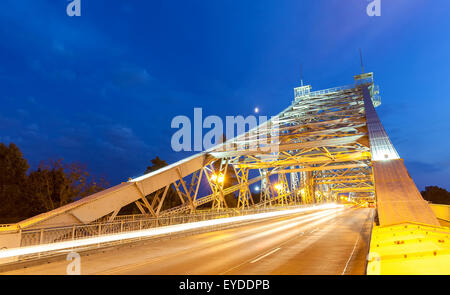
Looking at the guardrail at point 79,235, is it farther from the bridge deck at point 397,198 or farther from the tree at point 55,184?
the tree at point 55,184

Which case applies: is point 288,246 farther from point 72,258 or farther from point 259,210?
point 259,210

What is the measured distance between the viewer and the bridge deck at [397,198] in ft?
30.1

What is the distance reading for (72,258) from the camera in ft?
35.6

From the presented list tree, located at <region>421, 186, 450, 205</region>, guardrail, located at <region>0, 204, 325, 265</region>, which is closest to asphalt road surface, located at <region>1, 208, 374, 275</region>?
guardrail, located at <region>0, 204, 325, 265</region>

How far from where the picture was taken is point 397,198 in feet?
36.5

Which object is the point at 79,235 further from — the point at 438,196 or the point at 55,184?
the point at 438,196

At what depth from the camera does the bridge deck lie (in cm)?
916

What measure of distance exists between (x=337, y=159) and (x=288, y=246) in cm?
1886

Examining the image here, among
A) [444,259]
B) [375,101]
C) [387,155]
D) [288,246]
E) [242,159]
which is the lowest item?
[288,246]

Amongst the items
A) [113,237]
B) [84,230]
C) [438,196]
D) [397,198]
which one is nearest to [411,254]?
[397,198]

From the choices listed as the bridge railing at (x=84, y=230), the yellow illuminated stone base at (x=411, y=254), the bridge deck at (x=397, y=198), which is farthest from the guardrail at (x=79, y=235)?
the bridge deck at (x=397, y=198)
